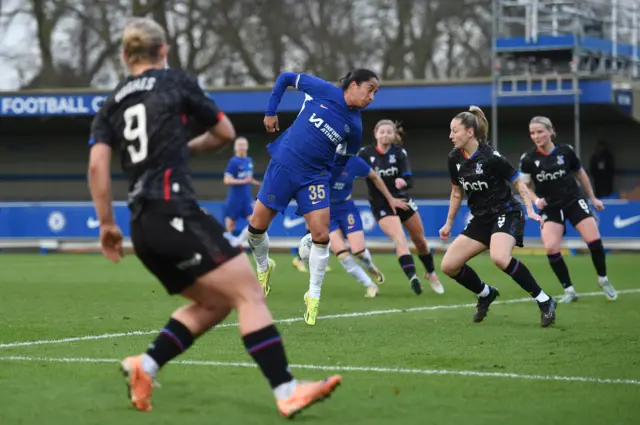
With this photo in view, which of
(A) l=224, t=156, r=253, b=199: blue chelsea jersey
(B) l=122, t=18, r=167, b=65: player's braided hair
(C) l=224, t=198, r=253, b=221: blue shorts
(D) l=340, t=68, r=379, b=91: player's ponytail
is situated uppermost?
(B) l=122, t=18, r=167, b=65: player's braided hair

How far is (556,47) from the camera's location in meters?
26.7

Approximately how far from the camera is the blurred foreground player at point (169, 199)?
234 inches

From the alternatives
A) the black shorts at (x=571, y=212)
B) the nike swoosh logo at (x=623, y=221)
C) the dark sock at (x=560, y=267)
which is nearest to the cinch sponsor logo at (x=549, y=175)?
the black shorts at (x=571, y=212)

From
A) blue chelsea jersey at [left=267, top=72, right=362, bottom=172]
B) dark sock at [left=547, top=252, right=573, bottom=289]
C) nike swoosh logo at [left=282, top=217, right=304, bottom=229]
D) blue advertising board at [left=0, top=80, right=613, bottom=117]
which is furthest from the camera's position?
blue advertising board at [left=0, top=80, right=613, bottom=117]

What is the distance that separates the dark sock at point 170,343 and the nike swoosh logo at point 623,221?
1886cm

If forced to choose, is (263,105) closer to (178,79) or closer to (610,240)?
(610,240)

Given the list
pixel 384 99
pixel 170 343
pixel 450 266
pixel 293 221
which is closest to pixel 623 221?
pixel 293 221

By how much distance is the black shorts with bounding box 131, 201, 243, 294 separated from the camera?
5.94 m

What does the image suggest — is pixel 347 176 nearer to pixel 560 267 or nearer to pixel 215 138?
pixel 560 267

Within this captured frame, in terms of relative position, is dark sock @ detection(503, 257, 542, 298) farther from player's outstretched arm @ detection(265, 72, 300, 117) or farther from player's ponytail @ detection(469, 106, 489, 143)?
player's outstretched arm @ detection(265, 72, 300, 117)

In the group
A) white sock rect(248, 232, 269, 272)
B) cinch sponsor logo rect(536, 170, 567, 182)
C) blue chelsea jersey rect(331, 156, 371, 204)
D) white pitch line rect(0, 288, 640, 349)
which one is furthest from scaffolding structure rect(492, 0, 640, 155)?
white sock rect(248, 232, 269, 272)

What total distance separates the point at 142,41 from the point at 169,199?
80cm

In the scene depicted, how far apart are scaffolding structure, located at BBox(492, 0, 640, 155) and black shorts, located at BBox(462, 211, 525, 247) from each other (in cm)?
1555

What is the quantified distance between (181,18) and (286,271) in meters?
22.8
